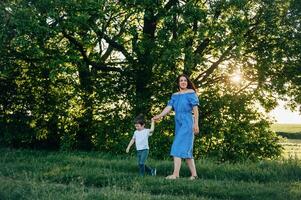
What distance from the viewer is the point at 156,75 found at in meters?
20.2

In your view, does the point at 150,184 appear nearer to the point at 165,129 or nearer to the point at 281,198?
the point at 281,198

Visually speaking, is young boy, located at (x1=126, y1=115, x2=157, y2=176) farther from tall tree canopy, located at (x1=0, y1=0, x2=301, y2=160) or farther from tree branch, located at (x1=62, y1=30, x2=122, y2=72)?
tree branch, located at (x1=62, y1=30, x2=122, y2=72)

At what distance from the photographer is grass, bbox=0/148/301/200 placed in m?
8.60

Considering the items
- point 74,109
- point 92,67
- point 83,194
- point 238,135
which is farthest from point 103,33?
point 83,194

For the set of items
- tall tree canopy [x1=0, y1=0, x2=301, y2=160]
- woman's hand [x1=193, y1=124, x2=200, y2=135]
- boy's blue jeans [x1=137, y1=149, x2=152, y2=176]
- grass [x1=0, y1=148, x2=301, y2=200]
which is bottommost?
grass [x1=0, y1=148, x2=301, y2=200]

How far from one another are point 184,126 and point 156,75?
934 cm

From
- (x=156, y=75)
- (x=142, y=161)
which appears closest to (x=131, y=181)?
(x=142, y=161)

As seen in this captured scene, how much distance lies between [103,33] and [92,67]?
2.02m

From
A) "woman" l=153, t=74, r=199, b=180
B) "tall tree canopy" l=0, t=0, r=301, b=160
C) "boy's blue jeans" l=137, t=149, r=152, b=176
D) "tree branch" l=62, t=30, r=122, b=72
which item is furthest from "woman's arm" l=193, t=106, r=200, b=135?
"tree branch" l=62, t=30, r=122, b=72

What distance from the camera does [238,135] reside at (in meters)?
20.8

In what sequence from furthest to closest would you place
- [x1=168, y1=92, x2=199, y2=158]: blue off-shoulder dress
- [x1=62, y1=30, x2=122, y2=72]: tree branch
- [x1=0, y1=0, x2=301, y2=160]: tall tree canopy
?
[x1=62, y1=30, x2=122, y2=72]: tree branch → [x1=0, y1=0, x2=301, y2=160]: tall tree canopy → [x1=168, y1=92, x2=199, y2=158]: blue off-shoulder dress

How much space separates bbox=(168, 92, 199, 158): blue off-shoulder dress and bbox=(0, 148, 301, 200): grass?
0.64 m

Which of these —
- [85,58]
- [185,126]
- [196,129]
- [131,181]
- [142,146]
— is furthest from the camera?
[85,58]

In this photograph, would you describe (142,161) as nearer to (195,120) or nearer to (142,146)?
(142,146)
